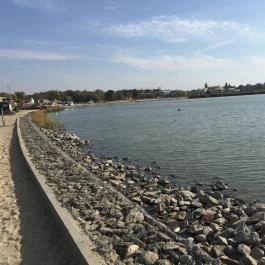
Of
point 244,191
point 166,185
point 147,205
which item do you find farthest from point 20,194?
point 244,191

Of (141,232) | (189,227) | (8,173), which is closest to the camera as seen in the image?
(141,232)

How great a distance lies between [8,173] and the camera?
16812mm

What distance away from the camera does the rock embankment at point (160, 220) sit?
7633mm

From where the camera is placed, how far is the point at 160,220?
456 inches

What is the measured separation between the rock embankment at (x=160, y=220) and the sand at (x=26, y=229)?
630 millimetres

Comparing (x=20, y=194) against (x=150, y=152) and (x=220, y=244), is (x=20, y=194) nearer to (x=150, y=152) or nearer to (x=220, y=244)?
(x=220, y=244)

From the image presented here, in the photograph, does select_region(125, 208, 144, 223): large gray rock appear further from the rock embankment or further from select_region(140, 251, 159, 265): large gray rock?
select_region(140, 251, 159, 265): large gray rock

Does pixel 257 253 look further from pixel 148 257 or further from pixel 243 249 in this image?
pixel 148 257

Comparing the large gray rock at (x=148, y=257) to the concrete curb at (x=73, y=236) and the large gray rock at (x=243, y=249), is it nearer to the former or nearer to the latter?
the concrete curb at (x=73, y=236)

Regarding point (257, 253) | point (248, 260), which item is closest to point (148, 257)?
point (248, 260)

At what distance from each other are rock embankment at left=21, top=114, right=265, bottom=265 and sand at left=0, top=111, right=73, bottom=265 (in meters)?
0.63

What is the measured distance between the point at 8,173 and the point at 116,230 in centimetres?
910

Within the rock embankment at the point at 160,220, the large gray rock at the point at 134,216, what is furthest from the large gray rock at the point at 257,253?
the large gray rock at the point at 134,216

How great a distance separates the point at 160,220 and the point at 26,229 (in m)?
3.70
